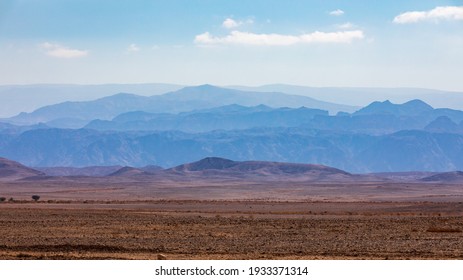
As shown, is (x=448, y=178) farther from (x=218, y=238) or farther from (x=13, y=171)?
(x=218, y=238)

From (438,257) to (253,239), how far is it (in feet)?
30.7

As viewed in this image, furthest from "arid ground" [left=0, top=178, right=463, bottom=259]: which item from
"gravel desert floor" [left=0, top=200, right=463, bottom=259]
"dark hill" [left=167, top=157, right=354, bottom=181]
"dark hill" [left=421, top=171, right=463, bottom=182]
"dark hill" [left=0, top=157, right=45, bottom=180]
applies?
"dark hill" [left=421, top=171, right=463, bottom=182]

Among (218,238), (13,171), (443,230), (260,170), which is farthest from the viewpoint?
(260,170)

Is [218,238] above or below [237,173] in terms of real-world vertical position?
above

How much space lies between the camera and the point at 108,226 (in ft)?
132

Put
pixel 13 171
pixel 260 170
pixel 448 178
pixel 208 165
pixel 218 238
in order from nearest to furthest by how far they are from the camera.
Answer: pixel 218 238 → pixel 448 178 → pixel 13 171 → pixel 260 170 → pixel 208 165

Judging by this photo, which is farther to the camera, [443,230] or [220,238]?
[443,230]

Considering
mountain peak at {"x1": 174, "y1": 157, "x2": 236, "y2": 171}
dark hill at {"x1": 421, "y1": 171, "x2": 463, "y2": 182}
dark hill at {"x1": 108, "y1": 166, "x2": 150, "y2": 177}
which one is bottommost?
dark hill at {"x1": 421, "y1": 171, "x2": 463, "y2": 182}

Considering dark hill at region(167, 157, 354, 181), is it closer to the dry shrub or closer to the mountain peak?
the mountain peak

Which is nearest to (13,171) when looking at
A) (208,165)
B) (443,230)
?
(208,165)

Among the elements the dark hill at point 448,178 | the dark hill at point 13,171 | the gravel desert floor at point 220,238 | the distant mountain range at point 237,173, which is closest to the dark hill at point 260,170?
the distant mountain range at point 237,173

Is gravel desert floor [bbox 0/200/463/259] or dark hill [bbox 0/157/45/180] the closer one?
gravel desert floor [bbox 0/200/463/259]

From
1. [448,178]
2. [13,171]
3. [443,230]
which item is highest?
[443,230]

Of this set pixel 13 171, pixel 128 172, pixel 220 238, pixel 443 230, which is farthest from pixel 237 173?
pixel 220 238
